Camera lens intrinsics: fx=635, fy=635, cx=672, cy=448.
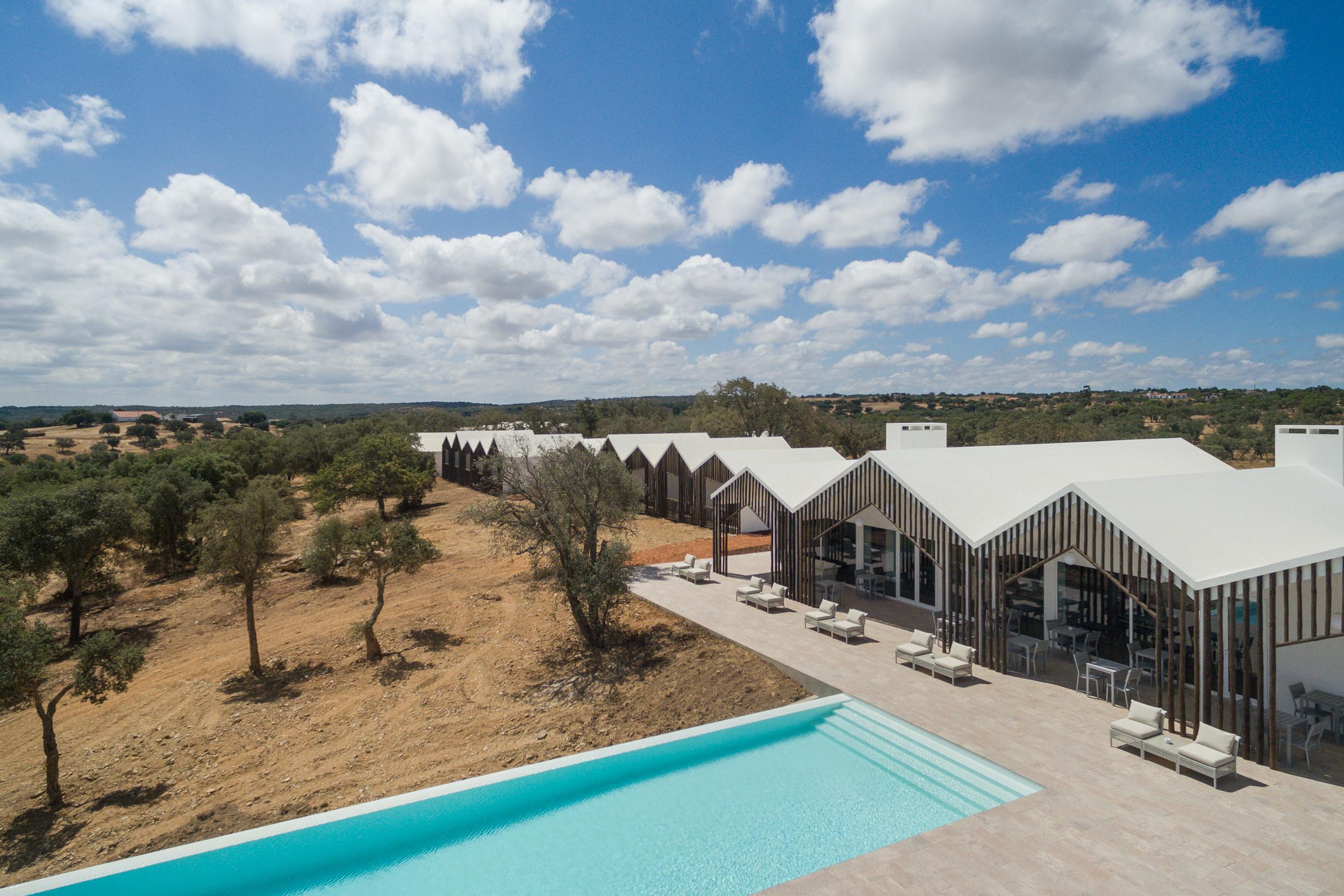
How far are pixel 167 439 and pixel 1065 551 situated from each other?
10832 cm

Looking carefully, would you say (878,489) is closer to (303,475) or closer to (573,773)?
(573,773)

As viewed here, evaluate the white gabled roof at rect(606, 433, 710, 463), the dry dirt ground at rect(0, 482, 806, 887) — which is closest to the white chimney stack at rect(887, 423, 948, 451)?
the dry dirt ground at rect(0, 482, 806, 887)

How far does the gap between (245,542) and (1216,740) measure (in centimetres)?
1830

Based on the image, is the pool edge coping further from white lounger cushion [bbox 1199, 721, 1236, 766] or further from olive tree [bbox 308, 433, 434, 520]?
olive tree [bbox 308, 433, 434, 520]

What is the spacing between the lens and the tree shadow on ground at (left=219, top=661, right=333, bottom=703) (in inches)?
534

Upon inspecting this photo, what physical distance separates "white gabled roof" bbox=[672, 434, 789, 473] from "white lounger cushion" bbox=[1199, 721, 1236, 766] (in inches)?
856

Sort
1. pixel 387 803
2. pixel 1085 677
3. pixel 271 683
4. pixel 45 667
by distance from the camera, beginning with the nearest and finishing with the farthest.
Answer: pixel 387 803, pixel 45 667, pixel 1085 677, pixel 271 683

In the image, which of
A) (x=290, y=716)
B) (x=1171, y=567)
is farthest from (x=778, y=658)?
A: (x=290, y=716)

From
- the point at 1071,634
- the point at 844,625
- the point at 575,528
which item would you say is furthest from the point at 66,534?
the point at 1071,634

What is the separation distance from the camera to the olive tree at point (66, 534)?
1828cm

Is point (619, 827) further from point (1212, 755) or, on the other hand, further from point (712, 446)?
point (712, 446)

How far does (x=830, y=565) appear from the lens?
63.5 ft

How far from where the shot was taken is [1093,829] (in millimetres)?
7000

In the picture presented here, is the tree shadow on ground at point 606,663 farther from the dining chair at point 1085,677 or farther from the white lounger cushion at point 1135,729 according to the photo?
the white lounger cushion at point 1135,729
